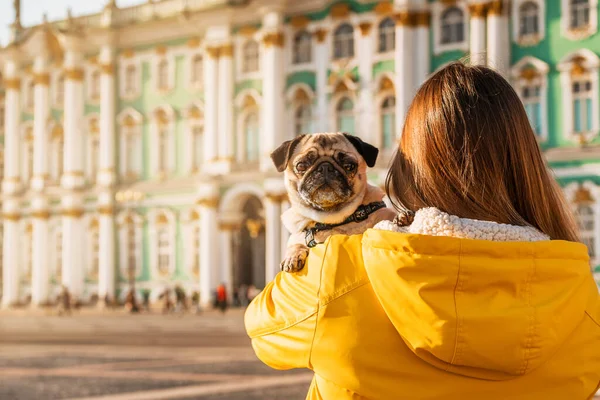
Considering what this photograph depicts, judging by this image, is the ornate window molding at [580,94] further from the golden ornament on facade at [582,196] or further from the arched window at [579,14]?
the golden ornament on facade at [582,196]

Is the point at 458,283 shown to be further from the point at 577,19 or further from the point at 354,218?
the point at 577,19

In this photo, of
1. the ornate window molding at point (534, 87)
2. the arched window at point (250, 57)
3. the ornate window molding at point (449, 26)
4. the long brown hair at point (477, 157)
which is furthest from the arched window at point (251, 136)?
the long brown hair at point (477, 157)

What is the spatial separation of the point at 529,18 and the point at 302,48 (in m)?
8.92

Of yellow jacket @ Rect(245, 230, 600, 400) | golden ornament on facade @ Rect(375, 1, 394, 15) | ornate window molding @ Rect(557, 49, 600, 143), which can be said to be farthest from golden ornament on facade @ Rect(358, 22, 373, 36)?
yellow jacket @ Rect(245, 230, 600, 400)

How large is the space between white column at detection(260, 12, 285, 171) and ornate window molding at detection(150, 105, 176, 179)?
5.52 meters

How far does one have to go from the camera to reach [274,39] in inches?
1344

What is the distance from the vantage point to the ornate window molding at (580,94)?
91.9ft

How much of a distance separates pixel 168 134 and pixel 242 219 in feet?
18.2

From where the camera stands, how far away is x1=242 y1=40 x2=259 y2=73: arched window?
117ft

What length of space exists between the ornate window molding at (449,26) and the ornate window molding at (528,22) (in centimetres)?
171

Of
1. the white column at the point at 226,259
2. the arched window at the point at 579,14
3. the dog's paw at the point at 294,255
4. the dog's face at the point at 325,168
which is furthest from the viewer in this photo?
the white column at the point at 226,259

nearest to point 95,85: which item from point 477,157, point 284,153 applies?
point 284,153

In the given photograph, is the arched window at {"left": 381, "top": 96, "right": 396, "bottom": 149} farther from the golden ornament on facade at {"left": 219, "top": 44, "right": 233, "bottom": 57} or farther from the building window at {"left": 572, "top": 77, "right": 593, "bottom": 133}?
the golden ornament on facade at {"left": 219, "top": 44, "right": 233, "bottom": 57}

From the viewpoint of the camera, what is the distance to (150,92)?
3925 centimetres
